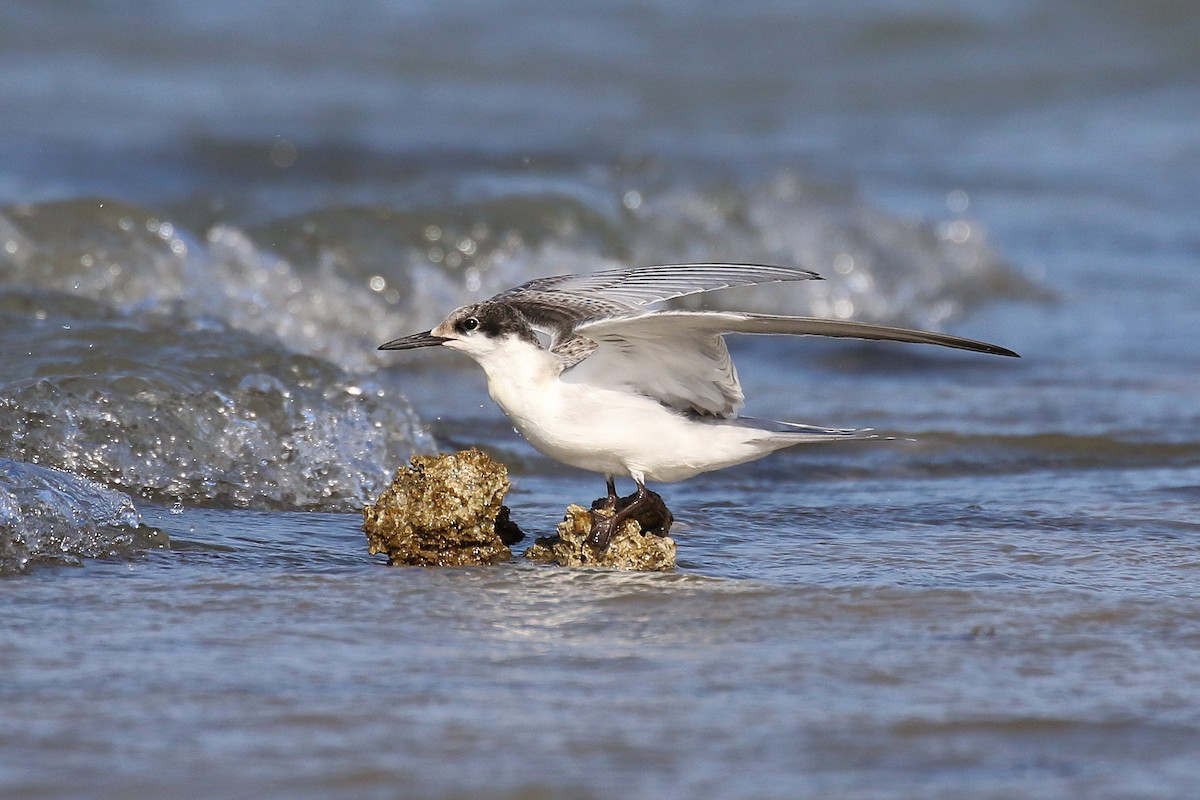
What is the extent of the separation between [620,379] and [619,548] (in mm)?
512

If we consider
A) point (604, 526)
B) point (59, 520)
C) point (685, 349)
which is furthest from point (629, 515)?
point (59, 520)

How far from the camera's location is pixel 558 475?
19.4 ft

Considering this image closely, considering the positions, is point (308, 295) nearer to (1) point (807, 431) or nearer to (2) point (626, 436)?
(2) point (626, 436)

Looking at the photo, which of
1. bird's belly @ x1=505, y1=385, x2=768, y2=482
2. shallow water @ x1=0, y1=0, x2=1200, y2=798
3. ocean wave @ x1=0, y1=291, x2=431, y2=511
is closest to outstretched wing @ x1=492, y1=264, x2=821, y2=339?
bird's belly @ x1=505, y1=385, x2=768, y2=482

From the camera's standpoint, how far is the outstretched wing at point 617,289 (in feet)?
13.7

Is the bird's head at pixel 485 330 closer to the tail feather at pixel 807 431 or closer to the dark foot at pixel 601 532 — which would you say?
the dark foot at pixel 601 532

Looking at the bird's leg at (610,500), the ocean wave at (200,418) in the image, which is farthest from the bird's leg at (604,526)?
the ocean wave at (200,418)

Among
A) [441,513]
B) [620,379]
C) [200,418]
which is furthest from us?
[200,418]

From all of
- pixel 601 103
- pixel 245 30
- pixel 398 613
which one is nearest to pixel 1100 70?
pixel 601 103

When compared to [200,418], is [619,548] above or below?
below

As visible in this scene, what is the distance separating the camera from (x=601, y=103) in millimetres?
16031

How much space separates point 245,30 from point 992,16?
9075mm

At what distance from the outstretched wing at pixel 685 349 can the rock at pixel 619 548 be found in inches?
16.2

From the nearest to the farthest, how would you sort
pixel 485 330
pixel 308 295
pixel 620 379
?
1. pixel 485 330
2. pixel 620 379
3. pixel 308 295
